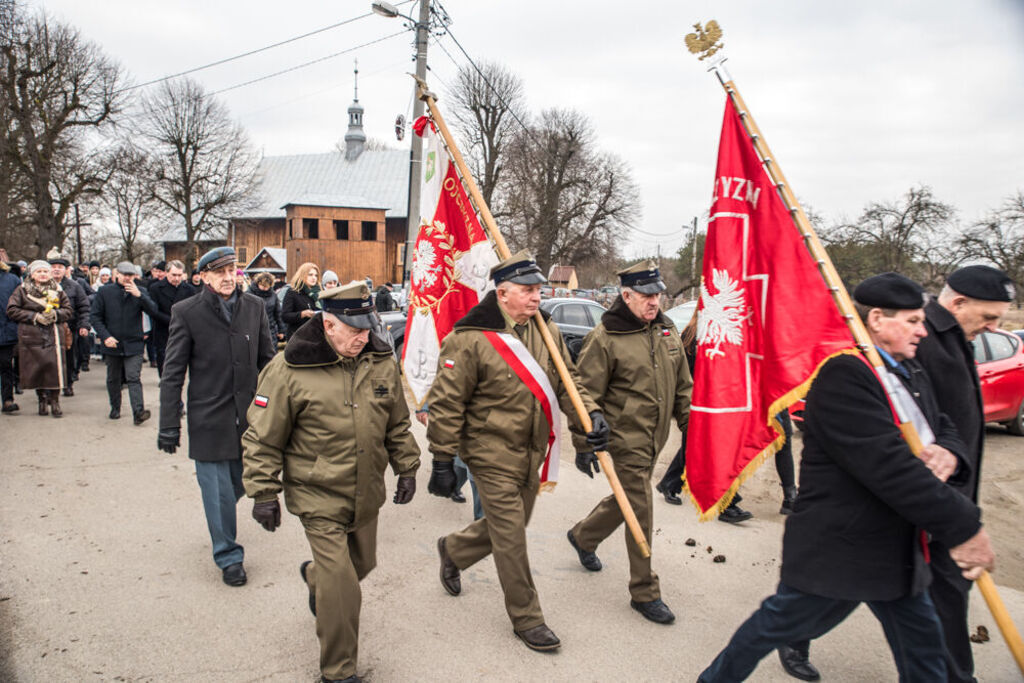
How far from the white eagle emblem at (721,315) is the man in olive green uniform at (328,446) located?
68.2 inches

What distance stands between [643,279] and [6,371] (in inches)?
357

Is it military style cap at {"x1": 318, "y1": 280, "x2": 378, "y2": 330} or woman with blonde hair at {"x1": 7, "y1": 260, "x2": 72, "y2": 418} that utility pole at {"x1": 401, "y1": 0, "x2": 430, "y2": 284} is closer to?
woman with blonde hair at {"x1": 7, "y1": 260, "x2": 72, "y2": 418}

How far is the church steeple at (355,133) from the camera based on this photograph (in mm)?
56450

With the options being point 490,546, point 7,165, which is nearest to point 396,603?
point 490,546

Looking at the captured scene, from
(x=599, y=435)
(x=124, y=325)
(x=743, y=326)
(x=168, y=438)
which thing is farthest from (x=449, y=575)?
(x=124, y=325)

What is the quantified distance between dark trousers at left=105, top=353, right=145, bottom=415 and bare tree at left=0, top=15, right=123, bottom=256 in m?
22.3

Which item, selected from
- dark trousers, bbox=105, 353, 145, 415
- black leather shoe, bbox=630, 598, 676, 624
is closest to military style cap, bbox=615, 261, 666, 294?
black leather shoe, bbox=630, 598, 676, 624

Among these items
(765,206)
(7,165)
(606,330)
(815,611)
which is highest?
(7,165)

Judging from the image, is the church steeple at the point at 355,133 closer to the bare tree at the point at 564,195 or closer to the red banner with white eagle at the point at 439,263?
the bare tree at the point at 564,195

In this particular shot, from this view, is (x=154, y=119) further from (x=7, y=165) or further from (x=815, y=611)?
(x=815, y=611)

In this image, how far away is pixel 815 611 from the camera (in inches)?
107

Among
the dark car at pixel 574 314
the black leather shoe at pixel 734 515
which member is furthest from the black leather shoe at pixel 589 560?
the dark car at pixel 574 314

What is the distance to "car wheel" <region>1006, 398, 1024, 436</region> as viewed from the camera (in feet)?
31.7

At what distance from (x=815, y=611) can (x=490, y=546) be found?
6.37 ft
